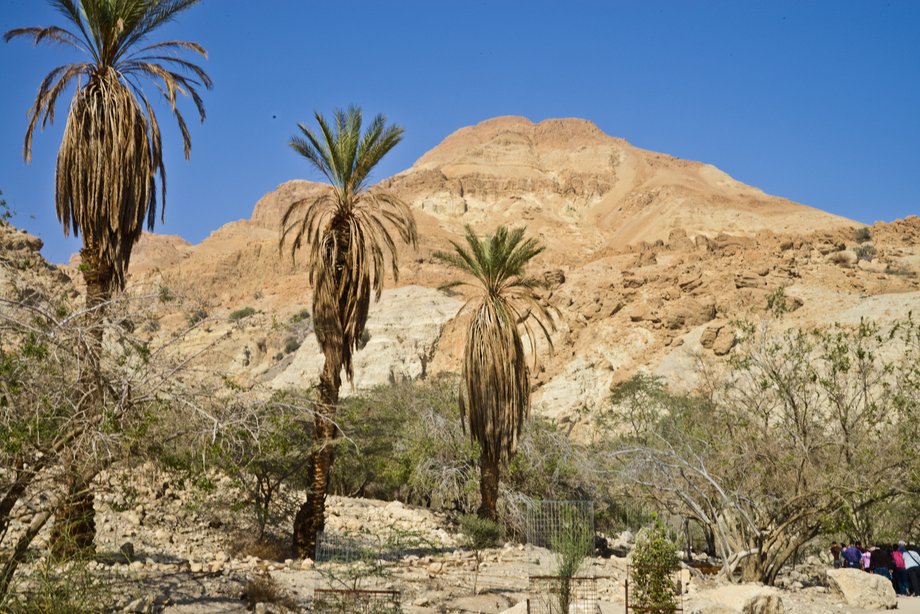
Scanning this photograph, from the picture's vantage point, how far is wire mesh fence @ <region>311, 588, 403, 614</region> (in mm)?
9547

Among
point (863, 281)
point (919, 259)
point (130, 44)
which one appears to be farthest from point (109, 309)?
point (919, 259)

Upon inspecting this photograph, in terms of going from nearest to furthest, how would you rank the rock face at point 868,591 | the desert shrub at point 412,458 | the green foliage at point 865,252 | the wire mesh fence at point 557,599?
the wire mesh fence at point 557,599 → the rock face at point 868,591 → the desert shrub at point 412,458 → the green foliage at point 865,252

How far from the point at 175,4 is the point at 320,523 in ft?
32.2

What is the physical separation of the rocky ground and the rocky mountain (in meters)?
2.98

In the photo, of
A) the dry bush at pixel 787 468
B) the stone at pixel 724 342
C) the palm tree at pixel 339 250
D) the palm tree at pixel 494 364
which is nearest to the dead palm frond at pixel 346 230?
the palm tree at pixel 339 250

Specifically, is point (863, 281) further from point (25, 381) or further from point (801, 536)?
point (25, 381)

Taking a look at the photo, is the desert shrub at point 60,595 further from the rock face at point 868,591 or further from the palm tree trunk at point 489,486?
the rock face at point 868,591

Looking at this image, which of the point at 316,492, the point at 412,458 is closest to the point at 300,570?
the point at 316,492

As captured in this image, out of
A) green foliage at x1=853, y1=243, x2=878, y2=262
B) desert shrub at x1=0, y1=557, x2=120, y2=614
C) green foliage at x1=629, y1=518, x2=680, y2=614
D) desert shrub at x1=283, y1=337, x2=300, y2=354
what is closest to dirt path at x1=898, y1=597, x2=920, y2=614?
green foliage at x1=629, y1=518, x2=680, y2=614

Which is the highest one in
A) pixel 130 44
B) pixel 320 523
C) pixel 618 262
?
pixel 618 262

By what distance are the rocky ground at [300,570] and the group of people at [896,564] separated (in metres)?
1.16

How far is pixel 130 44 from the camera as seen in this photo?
1368 centimetres

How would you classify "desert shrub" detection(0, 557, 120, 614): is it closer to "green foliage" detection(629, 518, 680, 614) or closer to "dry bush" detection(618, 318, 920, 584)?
"green foliage" detection(629, 518, 680, 614)

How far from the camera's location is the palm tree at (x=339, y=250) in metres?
15.7
